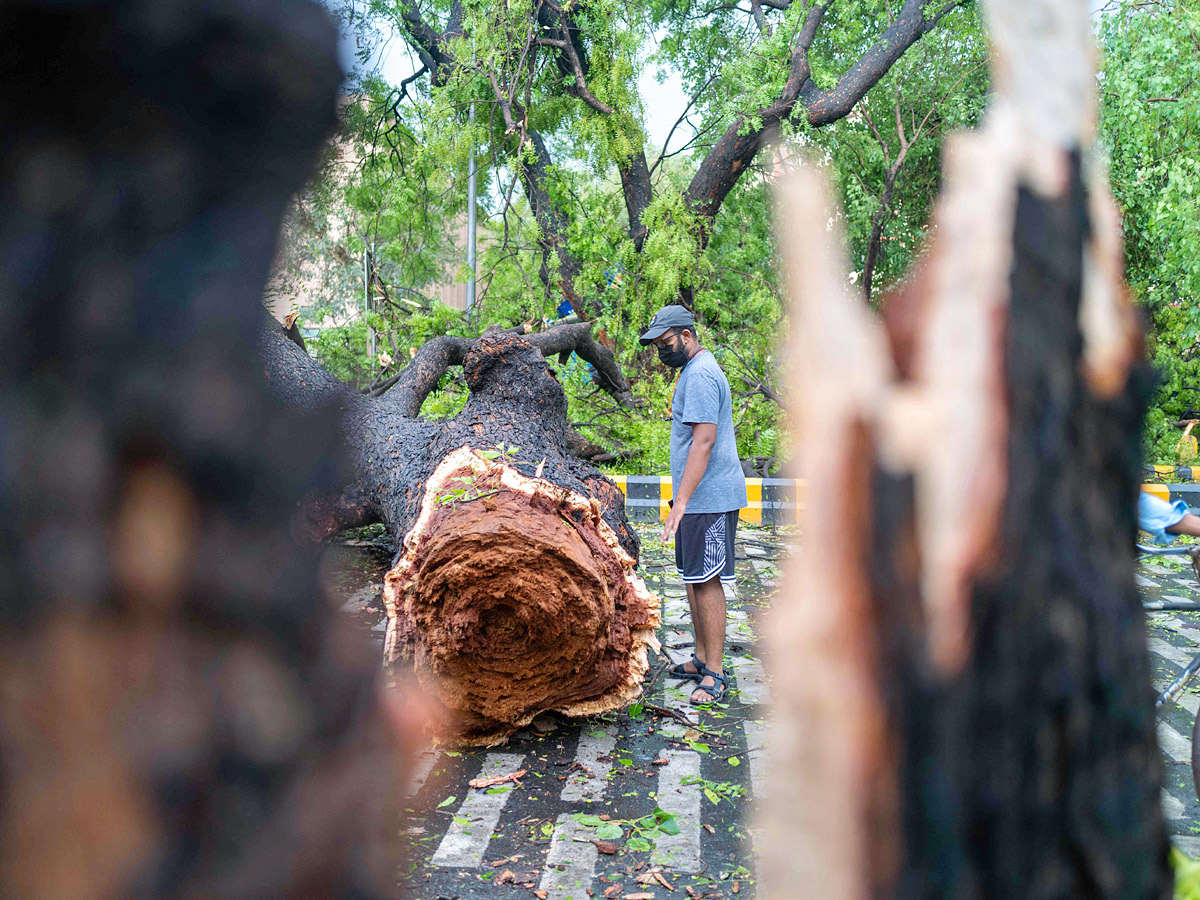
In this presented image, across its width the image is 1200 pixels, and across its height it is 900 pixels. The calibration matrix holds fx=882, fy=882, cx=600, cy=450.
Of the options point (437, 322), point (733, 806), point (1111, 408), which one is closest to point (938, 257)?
point (1111, 408)

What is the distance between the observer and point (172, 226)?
378mm

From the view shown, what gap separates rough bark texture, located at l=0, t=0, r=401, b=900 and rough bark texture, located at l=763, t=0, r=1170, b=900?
11.6 inches

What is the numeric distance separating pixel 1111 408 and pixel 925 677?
9.5 inches

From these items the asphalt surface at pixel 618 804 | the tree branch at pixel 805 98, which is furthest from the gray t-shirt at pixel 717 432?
the tree branch at pixel 805 98

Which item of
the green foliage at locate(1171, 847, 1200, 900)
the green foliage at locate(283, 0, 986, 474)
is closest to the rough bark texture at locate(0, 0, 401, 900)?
the green foliage at locate(1171, 847, 1200, 900)

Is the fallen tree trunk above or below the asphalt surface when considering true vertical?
above

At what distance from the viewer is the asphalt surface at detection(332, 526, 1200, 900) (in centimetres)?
286

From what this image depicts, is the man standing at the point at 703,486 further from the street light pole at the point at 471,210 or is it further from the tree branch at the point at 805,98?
the tree branch at the point at 805,98

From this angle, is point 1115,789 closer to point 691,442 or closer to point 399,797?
point 399,797

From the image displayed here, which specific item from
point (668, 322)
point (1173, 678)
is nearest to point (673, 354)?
point (668, 322)

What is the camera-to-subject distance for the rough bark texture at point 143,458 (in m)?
0.36

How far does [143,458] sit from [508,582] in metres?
3.28

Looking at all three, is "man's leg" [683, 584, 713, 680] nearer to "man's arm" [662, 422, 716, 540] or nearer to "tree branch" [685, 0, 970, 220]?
Result: "man's arm" [662, 422, 716, 540]

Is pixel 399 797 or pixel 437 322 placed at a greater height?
pixel 437 322
